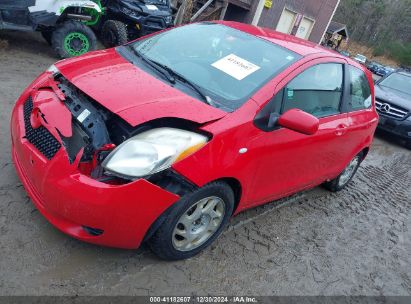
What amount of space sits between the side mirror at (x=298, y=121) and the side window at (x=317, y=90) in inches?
8.1

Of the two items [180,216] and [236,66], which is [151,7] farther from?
[180,216]

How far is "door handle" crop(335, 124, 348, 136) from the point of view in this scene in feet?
12.5

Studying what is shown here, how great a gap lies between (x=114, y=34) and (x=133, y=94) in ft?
18.7

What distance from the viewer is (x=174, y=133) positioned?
2564mm

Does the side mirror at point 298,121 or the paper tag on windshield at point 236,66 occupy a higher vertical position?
the paper tag on windshield at point 236,66

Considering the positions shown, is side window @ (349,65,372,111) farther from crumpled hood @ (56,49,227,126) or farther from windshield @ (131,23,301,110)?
crumpled hood @ (56,49,227,126)

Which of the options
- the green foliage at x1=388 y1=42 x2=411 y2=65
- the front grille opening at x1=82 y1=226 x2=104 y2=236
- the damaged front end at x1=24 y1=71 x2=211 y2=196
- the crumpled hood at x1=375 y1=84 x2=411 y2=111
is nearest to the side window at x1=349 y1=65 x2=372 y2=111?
the damaged front end at x1=24 y1=71 x2=211 y2=196

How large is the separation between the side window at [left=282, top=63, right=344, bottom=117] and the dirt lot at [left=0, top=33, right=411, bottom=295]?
1.19 m

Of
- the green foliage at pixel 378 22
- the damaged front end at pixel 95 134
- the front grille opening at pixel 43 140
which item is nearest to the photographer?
the damaged front end at pixel 95 134

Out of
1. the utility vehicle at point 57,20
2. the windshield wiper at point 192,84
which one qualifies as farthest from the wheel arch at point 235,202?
the utility vehicle at point 57,20

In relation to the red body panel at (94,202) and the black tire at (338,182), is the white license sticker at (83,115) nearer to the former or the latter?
the red body panel at (94,202)

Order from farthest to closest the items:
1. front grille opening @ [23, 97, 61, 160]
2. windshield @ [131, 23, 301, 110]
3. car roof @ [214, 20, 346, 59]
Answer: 1. car roof @ [214, 20, 346, 59]
2. windshield @ [131, 23, 301, 110]
3. front grille opening @ [23, 97, 61, 160]

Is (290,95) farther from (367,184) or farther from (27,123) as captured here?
(367,184)

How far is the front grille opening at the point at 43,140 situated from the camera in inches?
99.5
